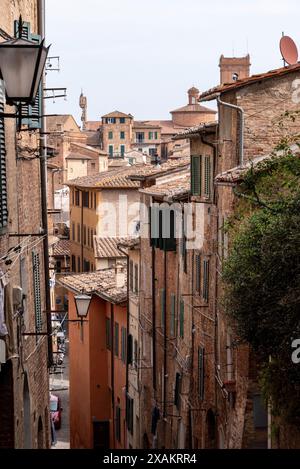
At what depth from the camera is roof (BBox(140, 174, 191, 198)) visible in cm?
2773

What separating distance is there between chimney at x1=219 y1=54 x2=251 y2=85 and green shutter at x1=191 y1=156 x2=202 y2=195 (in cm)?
10185

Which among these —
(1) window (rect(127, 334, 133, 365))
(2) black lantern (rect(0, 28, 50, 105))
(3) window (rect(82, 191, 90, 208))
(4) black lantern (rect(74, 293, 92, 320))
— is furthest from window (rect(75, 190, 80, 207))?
(2) black lantern (rect(0, 28, 50, 105))

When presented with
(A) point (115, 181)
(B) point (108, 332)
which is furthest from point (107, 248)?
(B) point (108, 332)

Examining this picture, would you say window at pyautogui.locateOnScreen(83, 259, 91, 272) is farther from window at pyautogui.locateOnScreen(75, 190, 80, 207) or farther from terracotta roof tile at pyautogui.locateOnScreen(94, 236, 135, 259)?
terracotta roof tile at pyautogui.locateOnScreen(94, 236, 135, 259)

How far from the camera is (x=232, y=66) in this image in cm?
12688

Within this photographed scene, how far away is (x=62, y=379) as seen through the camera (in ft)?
168

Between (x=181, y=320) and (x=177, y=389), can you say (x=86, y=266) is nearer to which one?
(x=177, y=389)

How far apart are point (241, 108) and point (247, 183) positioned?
675 cm

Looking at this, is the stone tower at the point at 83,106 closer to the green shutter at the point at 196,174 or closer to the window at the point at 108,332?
the window at the point at 108,332

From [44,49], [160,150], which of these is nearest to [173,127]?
[160,150]

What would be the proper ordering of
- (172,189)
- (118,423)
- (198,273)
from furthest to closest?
(118,423)
(172,189)
(198,273)

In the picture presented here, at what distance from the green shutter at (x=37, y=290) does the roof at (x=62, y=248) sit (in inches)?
1860

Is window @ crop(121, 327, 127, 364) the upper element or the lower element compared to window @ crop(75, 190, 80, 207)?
lower

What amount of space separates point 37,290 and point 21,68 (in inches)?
516
